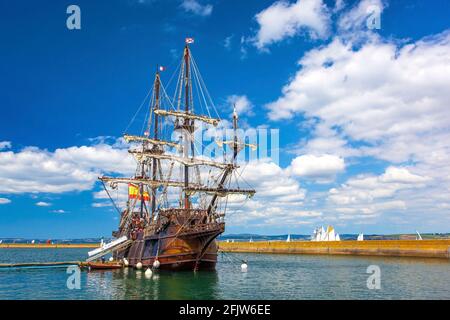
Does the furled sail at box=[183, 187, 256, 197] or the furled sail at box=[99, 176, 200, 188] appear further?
the furled sail at box=[99, 176, 200, 188]

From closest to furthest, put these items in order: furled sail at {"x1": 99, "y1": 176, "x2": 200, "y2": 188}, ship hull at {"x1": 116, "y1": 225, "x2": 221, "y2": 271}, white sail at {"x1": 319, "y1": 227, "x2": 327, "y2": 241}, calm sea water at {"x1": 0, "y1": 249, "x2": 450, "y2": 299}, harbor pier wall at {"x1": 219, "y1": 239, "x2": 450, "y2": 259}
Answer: calm sea water at {"x1": 0, "y1": 249, "x2": 450, "y2": 299} < ship hull at {"x1": 116, "y1": 225, "x2": 221, "y2": 271} < harbor pier wall at {"x1": 219, "y1": 239, "x2": 450, "y2": 259} < furled sail at {"x1": 99, "y1": 176, "x2": 200, "y2": 188} < white sail at {"x1": 319, "y1": 227, "x2": 327, "y2": 241}

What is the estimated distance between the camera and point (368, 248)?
78.2 metres

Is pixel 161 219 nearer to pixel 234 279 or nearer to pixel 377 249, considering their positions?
pixel 234 279

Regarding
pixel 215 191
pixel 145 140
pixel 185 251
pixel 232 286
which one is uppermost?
pixel 145 140

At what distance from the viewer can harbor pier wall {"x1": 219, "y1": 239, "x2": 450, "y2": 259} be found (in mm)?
63062

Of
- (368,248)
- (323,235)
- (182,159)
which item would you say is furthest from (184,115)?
(323,235)

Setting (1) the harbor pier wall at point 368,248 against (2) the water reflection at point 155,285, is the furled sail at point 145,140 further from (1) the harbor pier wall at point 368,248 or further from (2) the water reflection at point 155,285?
(1) the harbor pier wall at point 368,248

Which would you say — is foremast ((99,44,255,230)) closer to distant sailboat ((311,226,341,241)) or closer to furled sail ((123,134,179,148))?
furled sail ((123,134,179,148))

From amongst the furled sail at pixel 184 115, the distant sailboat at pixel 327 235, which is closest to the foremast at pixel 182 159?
the furled sail at pixel 184 115

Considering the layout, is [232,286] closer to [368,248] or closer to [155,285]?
[155,285]

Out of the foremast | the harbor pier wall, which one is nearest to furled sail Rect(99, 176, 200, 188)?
the foremast

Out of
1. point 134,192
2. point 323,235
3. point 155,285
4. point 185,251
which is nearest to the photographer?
point 155,285

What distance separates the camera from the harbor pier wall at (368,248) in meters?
63.1
